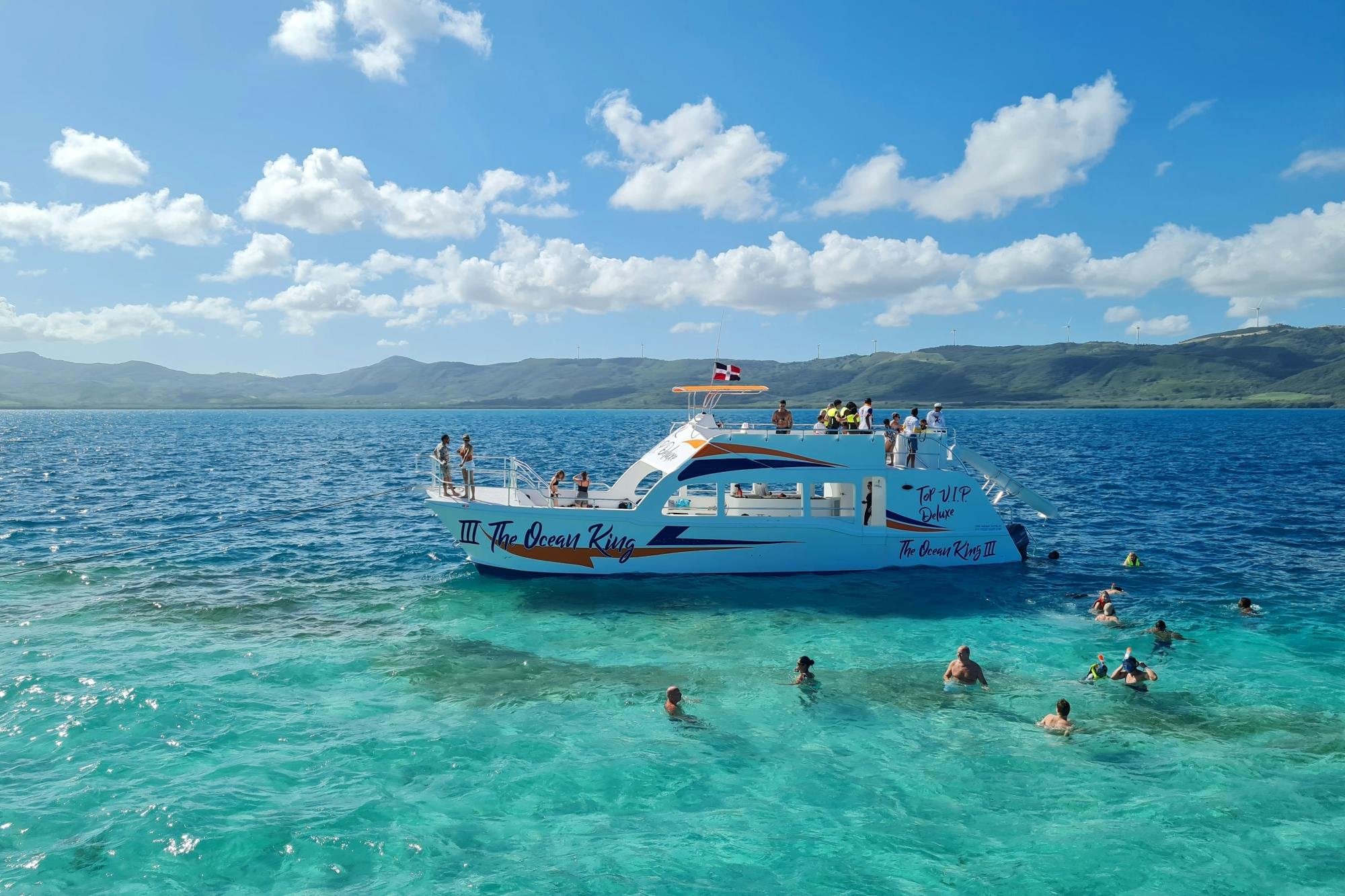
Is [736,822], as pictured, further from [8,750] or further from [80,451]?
[80,451]

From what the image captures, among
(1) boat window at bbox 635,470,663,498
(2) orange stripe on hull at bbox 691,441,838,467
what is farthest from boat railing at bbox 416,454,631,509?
(2) orange stripe on hull at bbox 691,441,838,467

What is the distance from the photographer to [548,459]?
64.8 metres

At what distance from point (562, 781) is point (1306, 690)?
1436cm

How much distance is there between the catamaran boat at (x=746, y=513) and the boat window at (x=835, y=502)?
0.04 meters

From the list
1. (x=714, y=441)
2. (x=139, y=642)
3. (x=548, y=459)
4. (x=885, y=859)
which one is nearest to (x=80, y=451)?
(x=548, y=459)

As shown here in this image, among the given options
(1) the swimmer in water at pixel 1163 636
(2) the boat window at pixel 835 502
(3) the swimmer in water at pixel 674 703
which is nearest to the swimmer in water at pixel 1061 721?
(1) the swimmer in water at pixel 1163 636

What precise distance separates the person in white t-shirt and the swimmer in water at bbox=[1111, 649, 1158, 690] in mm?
8703

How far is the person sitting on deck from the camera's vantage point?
22.1 meters

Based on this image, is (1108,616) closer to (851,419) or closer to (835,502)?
(835,502)

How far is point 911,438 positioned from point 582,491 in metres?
9.87

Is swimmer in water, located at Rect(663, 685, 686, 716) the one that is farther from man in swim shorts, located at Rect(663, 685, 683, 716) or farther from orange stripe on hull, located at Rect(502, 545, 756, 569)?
orange stripe on hull, located at Rect(502, 545, 756, 569)

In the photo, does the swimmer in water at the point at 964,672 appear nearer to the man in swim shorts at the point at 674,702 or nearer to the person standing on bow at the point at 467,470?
the man in swim shorts at the point at 674,702

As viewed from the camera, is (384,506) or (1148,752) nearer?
(1148,752)

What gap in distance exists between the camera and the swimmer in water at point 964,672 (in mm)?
15039
